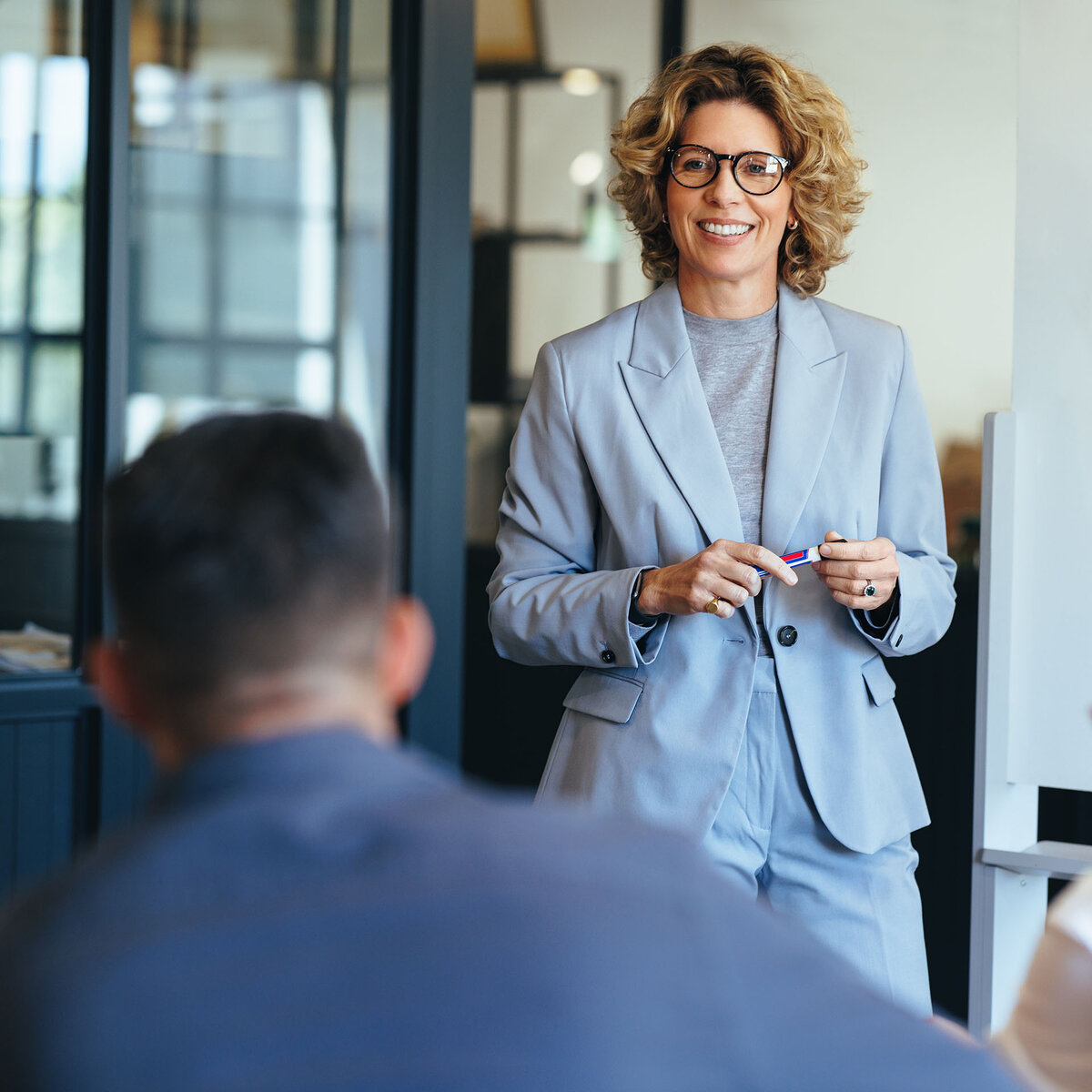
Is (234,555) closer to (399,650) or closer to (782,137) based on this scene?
(399,650)

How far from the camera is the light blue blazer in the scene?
1805 millimetres

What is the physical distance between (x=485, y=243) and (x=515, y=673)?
1654 mm

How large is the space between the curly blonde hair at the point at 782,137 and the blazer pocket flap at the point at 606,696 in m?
0.60

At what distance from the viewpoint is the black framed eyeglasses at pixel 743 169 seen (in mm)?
1892

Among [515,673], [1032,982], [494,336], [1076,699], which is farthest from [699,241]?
[494,336]

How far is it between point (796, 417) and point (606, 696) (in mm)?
432

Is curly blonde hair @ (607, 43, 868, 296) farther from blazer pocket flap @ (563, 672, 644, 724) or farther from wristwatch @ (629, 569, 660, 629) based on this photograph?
blazer pocket flap @ (563, 672, 644, 724)

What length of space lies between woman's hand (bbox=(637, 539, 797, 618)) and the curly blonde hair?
0.47 metres

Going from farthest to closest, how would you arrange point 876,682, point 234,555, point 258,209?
point 258,209 → point 876,682 → point 234,555

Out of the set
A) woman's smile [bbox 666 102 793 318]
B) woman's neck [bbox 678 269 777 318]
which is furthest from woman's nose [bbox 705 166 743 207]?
woman's neck [bbox 678 269 777 318]

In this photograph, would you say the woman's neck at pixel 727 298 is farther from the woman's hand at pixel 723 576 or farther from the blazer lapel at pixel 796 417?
the woman's hand at pixel 723 576

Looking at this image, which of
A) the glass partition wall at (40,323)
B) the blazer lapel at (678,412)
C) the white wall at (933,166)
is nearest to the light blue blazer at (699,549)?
the blazer lapel at (678,412)

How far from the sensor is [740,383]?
1.96 meters

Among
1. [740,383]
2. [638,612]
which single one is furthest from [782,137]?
[638,612]
